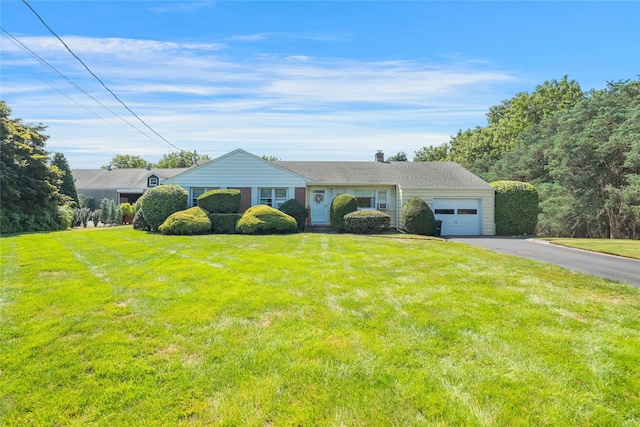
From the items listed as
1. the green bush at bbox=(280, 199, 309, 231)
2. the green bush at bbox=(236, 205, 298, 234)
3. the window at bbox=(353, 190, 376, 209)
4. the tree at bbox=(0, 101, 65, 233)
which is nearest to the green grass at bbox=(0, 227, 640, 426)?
the green bush at bbox=(236, 205, 298, 234)

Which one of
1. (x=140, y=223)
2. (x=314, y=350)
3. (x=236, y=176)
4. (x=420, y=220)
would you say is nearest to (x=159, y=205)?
(x=140, y=223)

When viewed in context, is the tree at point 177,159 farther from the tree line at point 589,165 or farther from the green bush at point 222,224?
the tree line at point 589,165

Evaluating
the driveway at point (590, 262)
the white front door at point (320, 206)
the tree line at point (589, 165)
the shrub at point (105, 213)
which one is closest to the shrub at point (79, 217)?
the shrub at point (105, 213)

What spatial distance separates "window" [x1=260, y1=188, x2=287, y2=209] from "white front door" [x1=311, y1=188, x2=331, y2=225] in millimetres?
1833

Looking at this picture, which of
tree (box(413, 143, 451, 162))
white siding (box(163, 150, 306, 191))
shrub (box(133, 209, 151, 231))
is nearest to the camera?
shrub (box(133, 209, 151, 231))

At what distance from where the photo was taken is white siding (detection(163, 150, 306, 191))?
61.1ft

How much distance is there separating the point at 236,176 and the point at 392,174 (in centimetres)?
938

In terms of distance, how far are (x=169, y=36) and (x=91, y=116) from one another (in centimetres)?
766

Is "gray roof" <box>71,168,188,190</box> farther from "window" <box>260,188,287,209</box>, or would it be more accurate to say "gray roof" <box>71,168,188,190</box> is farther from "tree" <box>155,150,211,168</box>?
"window" <box>260,188,287,209</box>

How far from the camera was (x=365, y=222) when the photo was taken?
53.2ft

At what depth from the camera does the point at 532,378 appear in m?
2.89

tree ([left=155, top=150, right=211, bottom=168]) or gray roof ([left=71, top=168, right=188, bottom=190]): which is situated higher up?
tree ([left=155, top=150, right=211, bottom=168])

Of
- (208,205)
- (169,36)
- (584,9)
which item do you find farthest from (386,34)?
(208,205)

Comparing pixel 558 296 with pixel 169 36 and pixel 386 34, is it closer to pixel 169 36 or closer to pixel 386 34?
pixel 386 34
